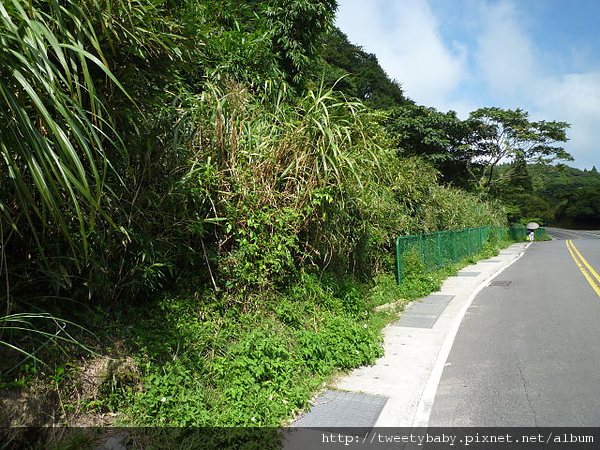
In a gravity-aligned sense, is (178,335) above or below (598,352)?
above

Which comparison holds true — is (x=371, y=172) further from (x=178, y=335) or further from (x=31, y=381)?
(x=31, y=381)

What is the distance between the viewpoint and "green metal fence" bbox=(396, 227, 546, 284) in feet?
30.4

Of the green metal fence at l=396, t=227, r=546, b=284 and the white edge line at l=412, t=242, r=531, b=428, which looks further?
the green metal fence at l=396, t=227, r=546, b=284

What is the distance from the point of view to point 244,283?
179 inches

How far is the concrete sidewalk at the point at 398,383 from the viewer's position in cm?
331

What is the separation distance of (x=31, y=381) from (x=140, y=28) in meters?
2.70

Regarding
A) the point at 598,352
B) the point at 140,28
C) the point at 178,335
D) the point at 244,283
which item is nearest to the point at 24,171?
the point at 140,28

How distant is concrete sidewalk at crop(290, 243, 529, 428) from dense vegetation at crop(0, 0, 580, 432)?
0.24 m

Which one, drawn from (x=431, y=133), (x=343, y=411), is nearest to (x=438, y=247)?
(x=343, y=411)

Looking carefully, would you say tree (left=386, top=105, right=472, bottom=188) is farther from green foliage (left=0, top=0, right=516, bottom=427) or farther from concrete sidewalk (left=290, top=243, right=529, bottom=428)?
green foliage (left=0, top=0, right=516, bottom=427)

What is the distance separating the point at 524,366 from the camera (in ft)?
14.3

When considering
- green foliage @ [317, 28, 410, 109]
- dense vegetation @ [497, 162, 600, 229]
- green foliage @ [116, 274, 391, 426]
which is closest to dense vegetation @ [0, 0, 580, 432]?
green foliage @ [116, 274, 391, 426]

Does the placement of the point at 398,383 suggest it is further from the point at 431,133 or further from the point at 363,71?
the point at 363,71

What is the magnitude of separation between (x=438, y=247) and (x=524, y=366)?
319 inches
